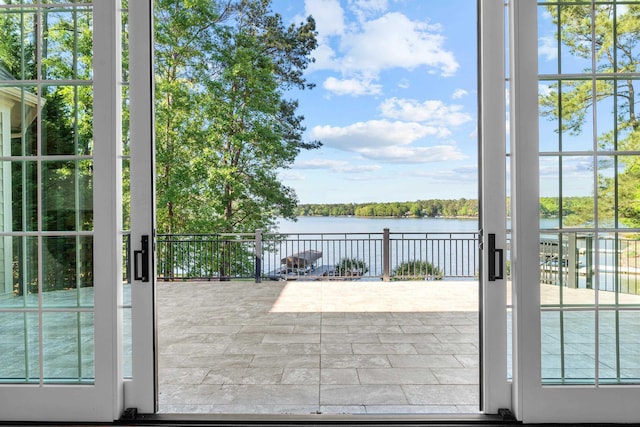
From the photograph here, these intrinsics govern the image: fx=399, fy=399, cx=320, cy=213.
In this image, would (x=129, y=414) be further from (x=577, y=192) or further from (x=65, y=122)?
(x=577, y=192)

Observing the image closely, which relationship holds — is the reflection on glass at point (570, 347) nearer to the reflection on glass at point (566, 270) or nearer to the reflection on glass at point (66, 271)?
the reflection on glass at point (566, 270)

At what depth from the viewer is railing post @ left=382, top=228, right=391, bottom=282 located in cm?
662

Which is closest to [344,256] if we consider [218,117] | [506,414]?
[218,117]

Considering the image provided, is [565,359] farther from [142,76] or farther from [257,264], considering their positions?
[257,264]

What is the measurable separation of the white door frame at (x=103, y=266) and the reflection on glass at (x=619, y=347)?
234 centimetres

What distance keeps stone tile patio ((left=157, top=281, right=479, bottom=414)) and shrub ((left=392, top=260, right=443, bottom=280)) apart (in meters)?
1.01

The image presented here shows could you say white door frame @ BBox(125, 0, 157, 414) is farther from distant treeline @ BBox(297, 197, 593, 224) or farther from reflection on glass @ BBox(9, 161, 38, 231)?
distant treeline @ BBox(297, 197, 593, 224)

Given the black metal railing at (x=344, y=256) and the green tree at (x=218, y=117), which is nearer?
the black metal railing at (x=344, y=256)

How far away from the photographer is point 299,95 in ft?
34.1

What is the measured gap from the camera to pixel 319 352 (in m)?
3.26

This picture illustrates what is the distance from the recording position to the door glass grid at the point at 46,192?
1.97m

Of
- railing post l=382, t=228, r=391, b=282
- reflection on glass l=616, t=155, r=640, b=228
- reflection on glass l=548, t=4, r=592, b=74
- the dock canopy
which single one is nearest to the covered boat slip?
the dock canopy

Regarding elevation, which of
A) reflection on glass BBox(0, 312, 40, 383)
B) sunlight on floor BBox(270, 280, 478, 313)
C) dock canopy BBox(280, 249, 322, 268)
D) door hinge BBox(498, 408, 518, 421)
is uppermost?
reflection on glass BBox(0, 312, 40, 383)

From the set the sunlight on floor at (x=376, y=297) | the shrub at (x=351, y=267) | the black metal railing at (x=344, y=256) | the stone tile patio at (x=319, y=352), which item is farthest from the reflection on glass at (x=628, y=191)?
the shrub at (x=351, y=267)
